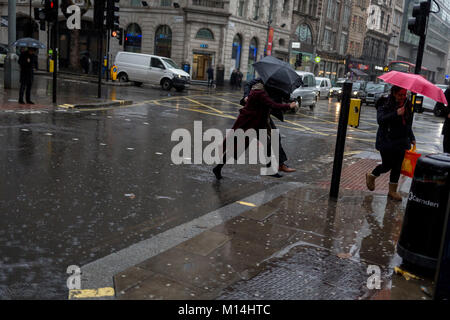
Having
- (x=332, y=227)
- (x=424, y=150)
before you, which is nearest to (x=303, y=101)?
(x=424, y=150)

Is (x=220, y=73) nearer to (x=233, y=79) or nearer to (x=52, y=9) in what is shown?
(x=233, y=79)

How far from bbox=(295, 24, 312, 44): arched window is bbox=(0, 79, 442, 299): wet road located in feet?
140

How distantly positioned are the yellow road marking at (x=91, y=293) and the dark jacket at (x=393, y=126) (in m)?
4.32

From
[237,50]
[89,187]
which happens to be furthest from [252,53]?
[89,187]

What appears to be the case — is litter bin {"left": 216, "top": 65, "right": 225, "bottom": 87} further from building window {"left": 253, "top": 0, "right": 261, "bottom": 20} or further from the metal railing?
building window {"left": 253, "top": 0, "right": 261, "bottom": 20}

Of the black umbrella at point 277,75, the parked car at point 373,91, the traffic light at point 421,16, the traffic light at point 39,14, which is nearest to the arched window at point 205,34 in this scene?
the parked car at point 373,91

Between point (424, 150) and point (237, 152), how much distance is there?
7.47m

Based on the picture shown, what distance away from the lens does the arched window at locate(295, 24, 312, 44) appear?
2072 inches

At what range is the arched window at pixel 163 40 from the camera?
40766 mm

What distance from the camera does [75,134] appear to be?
9.70 m

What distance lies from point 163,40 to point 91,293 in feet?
130

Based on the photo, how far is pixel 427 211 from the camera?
157 inches

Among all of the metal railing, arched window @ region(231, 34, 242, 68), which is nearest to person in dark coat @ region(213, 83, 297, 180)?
the metal railing
